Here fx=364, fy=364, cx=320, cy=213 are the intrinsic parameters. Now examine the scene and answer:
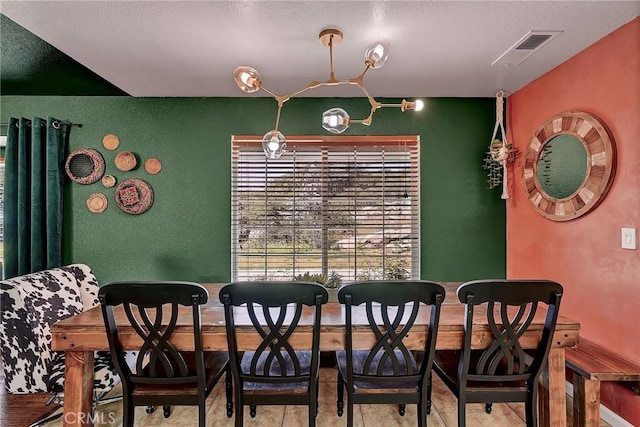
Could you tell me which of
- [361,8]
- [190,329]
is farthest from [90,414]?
[361,8]

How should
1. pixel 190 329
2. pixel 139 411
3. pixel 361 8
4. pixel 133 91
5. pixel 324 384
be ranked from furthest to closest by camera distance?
pixel 133 91 → pixel 324 384 → pixel 139 411 → pixel 361 8 → pixel 190 329

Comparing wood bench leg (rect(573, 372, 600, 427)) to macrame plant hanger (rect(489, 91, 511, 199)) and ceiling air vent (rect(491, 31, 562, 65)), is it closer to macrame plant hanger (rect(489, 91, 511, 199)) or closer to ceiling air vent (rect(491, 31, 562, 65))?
macrame plant hanger (rect(489, 91, 511, 199))

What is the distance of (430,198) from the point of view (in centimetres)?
341

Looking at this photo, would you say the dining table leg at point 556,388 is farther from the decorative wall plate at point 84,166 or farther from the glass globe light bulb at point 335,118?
the decorative wall plate at point 84,166

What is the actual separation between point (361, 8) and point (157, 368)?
2.15 metres

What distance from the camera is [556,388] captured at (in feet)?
5.85

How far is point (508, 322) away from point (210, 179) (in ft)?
8.85

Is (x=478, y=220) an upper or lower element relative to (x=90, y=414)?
upper

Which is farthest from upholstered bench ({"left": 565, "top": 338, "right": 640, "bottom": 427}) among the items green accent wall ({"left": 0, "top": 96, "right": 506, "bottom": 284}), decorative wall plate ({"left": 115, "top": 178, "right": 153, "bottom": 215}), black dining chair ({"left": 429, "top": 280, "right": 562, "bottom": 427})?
decorative wall plate ({"left": 115, "top": 178, "right": 153, "bottom": 215})

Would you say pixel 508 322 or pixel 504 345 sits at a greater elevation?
pixel 508 322

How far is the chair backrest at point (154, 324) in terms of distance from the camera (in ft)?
5.17

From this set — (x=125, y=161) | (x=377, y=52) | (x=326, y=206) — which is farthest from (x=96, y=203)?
(x=377, y=52)

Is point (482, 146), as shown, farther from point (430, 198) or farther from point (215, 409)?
point (215, 409)

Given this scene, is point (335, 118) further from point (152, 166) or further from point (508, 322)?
point (152, 166)
